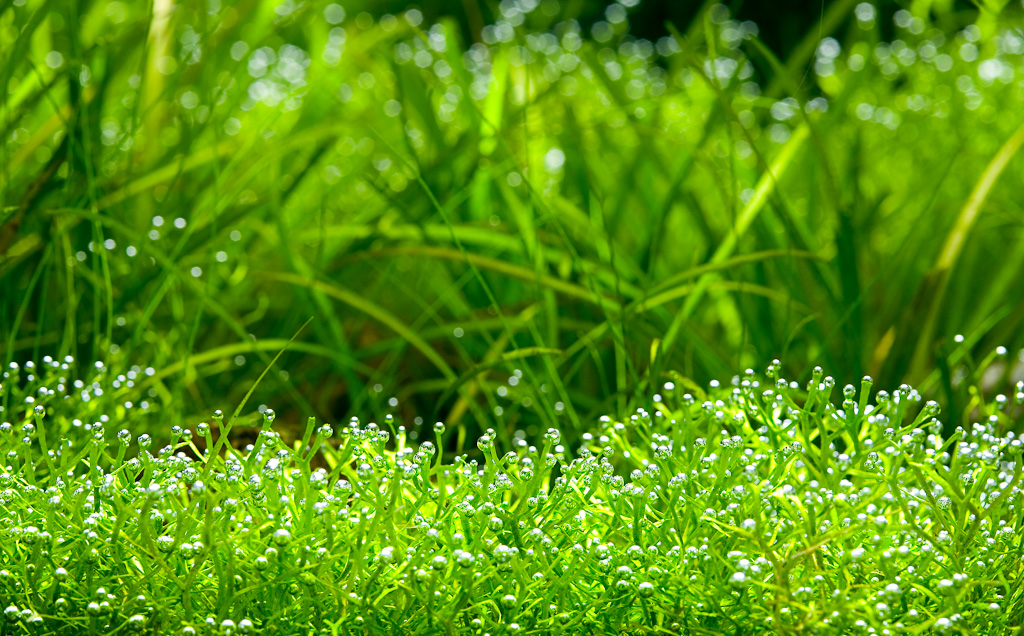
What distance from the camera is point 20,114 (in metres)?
1.46

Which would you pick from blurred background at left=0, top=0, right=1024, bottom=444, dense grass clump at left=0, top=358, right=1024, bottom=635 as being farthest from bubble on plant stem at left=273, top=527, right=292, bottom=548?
blurred background at left=0, top=0, right=1024, bottom=444

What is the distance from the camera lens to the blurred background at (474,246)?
4.52ft

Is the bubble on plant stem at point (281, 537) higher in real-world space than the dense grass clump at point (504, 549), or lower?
higher

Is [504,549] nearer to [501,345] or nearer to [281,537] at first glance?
[281,537]

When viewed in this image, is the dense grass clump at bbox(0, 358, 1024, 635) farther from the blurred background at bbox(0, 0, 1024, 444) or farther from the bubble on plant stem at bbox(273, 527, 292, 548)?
the blurred background at bbox(0, 0, 1024, 444)

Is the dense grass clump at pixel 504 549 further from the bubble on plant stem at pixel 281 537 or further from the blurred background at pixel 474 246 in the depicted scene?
the blurred background at pixel 474 246

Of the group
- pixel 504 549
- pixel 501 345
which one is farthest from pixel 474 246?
pixel 504 549

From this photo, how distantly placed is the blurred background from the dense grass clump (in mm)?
350

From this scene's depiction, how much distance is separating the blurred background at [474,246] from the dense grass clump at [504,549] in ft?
1.15

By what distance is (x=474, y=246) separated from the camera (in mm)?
1748

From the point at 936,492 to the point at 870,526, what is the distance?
3.9 inches

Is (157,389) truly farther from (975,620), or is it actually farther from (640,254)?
(975,620)

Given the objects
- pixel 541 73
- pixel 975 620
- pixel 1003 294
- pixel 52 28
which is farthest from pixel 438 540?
pixel 52 28

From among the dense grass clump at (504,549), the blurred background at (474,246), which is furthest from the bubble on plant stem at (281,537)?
the blurred background at (474,246)
